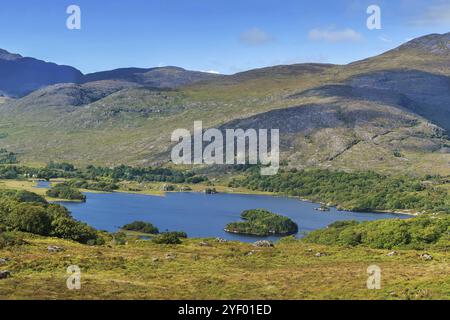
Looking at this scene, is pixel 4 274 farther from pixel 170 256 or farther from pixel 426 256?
pixel 426 256

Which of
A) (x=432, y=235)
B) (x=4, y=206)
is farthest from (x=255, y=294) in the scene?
(x=4, y=206)

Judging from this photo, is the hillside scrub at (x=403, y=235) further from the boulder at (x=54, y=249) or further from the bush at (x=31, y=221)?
the bush at (x=31, y=221)

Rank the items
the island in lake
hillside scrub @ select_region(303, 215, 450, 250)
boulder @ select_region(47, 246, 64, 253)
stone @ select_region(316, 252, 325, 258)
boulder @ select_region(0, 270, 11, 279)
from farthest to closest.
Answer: the island in lake → hillside scrub @ select_region(303, 215, 450, 250) → stone @ select_region(316, 252, 325, 258) → boulder @ select_region(47, 246, 64, 253) → boulder @ select_region(0, 270, 11, 279)

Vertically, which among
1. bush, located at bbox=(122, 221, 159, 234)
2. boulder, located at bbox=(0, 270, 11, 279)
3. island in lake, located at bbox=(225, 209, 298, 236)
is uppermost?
boulder, located at bbox=(0, 270, 11, 279)

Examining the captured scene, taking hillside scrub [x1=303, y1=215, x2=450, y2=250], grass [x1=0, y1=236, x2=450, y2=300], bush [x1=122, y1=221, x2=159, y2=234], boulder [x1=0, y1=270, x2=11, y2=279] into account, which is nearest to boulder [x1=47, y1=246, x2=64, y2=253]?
grass [x1=0, y1=236, x2=450, y2=300]

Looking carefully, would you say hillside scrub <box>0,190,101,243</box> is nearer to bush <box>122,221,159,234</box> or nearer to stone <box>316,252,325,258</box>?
stone <box>316,252,325,258</box>

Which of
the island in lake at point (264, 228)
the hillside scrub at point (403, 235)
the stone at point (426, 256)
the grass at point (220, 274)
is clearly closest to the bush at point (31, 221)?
the grass at point (220, 274)

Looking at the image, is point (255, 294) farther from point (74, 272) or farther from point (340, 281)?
point (74, 272)

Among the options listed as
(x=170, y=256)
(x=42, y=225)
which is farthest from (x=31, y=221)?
(x=170, y=256)
